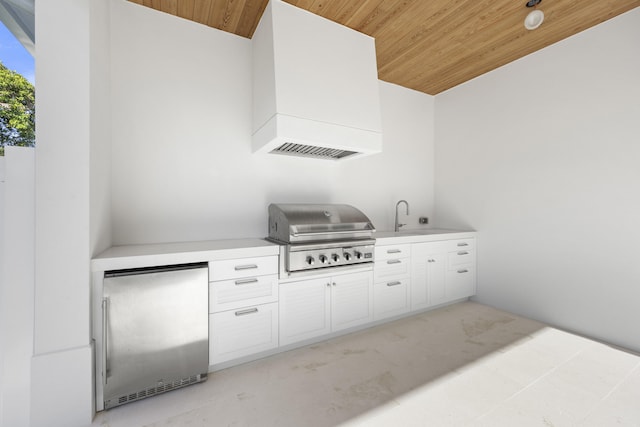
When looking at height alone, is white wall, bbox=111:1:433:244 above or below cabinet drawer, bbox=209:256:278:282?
above

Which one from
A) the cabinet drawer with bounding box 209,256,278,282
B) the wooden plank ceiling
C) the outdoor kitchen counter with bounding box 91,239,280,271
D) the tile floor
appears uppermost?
the wooden plank ceiling

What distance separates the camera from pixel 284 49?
6.86ft

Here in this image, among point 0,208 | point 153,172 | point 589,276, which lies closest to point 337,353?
point 153,172

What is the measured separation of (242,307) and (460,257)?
2655 millimetres

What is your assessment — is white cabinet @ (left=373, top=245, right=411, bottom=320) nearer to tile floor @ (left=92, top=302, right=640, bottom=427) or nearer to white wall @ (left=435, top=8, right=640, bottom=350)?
tile floor @ (left=92, top=302, right=640, bottom=427)

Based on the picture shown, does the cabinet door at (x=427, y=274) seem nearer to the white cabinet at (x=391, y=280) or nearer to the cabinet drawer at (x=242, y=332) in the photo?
the white cabinet at (x=391, y=280)

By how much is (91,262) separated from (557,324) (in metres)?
3.98

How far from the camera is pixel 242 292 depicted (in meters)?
1.95

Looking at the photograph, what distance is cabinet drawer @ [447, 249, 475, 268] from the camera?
3145mm

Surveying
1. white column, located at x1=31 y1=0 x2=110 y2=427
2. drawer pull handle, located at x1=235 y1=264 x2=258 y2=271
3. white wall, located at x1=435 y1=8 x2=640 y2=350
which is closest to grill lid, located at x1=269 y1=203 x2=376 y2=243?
drawer pull handle, located at x1=235 y1=264 x2=258 y2=271

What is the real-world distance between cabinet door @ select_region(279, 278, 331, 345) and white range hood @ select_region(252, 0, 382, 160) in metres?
1.21

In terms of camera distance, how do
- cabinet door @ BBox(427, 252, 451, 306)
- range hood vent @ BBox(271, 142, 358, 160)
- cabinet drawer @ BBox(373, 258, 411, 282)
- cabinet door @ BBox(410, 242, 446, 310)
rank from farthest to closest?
cabinet door @ BBox(427, 252, 451, 306) → cabinet door @ BBox(410, 242, 446, 310) → cabinet drawer @ BBox(373, 258, 411, 282) → range hood vent @ BBox(271, 142, 358, 160)

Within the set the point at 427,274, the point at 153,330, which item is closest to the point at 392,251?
the point at 427,274

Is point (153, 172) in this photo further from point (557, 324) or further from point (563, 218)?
point (557, 324)
